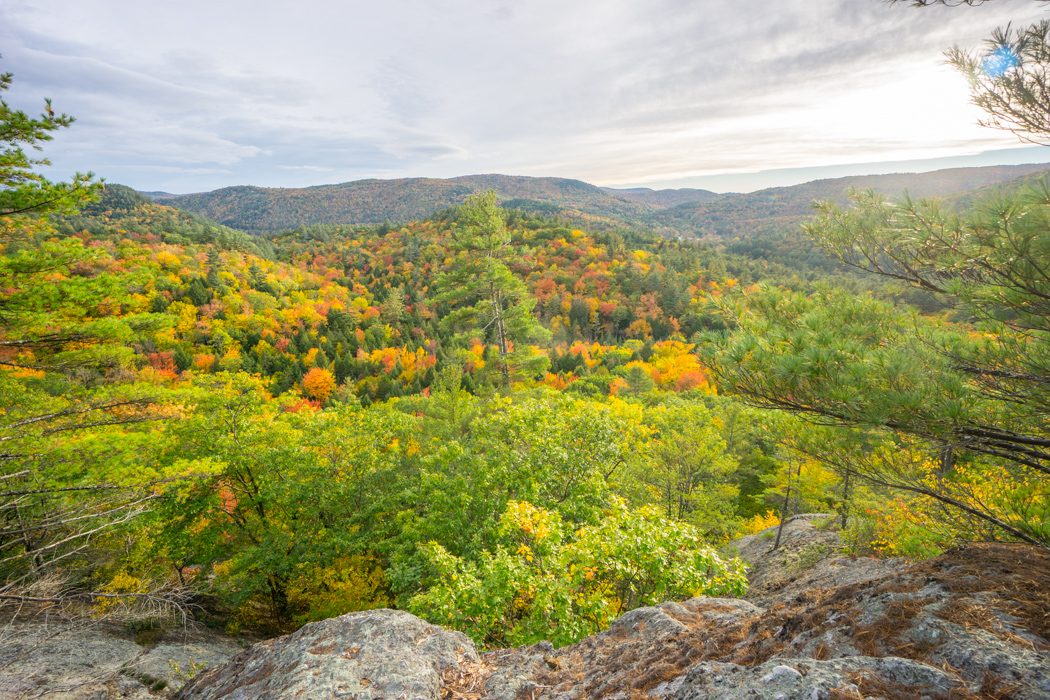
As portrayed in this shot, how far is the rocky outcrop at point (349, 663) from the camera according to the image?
3.88 meters

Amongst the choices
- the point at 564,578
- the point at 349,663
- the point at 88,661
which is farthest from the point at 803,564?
the point at 88,661

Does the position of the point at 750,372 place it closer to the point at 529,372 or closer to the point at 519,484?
the point at 519,484

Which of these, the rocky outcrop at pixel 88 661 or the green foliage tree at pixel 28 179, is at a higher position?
the green foliage tree at pixel 28 179

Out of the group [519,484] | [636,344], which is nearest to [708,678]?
[519,484]

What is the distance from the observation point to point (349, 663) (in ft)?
13.8

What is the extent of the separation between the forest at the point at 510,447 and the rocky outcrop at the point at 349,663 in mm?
1180

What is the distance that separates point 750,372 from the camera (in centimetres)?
456

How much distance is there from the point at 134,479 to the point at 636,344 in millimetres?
64965

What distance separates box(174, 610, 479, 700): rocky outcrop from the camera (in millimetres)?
3883

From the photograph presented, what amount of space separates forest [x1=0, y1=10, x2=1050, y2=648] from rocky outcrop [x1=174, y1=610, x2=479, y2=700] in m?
1.18

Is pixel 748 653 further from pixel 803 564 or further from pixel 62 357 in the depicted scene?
pixel 62 357

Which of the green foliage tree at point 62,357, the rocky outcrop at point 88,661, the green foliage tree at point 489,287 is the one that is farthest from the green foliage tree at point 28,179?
the green foliage tree at point 489,287

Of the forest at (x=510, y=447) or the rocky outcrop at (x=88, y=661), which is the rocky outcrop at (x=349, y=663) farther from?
the rocky outcrop at (x=88, y=661)

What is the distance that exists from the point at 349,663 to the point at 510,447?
21.6 ft
